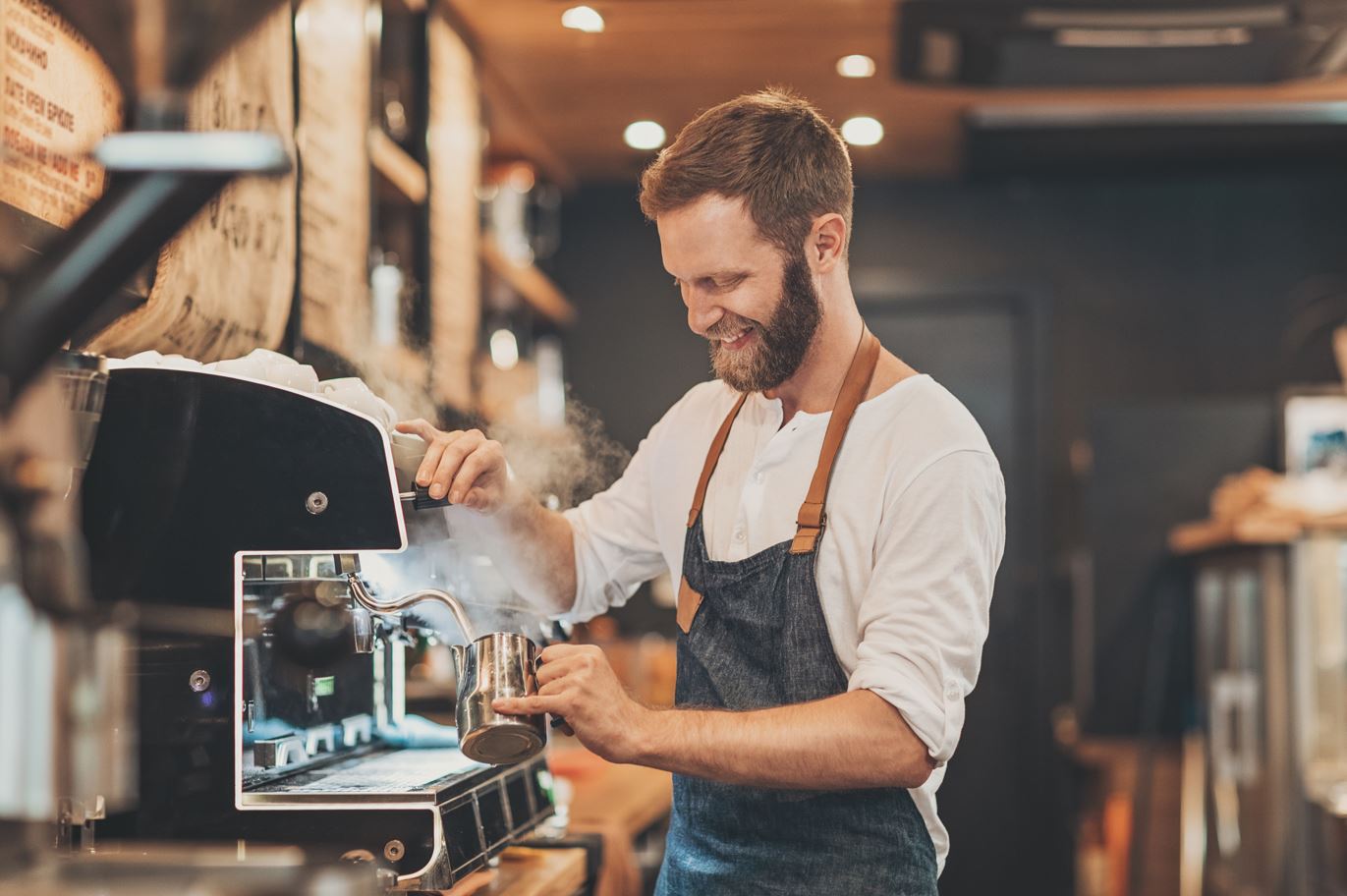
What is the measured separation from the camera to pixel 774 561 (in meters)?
1.67

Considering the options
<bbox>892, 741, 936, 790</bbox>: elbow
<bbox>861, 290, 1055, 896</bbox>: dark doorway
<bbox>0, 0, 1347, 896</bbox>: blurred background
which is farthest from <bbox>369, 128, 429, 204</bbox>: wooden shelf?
<bbox>861, 290, 1055, 896</bbox>: dark doorway

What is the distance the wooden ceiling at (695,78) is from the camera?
146 inches

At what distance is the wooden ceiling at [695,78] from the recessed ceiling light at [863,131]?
0.04 meters

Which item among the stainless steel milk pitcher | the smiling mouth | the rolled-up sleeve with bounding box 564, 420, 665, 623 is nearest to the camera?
the stainless steel milk pitcher

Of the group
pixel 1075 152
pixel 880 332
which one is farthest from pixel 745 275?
pixel 880 332

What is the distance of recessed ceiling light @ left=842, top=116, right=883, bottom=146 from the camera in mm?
4656

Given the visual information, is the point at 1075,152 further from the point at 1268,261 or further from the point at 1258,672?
the point at 1258,672

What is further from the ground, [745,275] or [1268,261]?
[1268,261]

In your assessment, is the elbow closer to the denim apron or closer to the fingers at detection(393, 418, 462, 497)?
the denim apron

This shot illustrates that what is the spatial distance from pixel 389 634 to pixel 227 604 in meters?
0.22

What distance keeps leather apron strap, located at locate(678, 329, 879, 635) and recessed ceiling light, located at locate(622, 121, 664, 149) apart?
9.95 feet

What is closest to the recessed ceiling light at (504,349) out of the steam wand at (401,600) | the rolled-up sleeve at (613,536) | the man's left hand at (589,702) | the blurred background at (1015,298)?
the blurred background at (1015,298)

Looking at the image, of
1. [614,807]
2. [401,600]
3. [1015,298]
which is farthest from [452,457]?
[1015,298]

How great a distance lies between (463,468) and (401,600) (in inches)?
6.5
